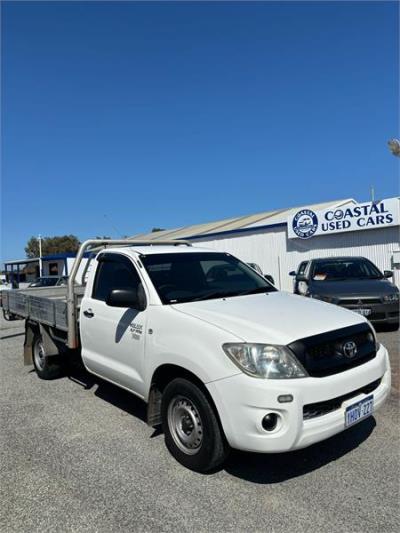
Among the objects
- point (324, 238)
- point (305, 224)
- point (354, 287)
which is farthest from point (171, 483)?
point (305, 224)

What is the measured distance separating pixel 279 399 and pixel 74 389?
3.93m

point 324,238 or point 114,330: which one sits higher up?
point 324,238

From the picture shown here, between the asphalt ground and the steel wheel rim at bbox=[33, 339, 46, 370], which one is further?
the steel wheel rim at bbox=[33, 339, 46, 370]

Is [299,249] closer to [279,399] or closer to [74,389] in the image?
[74,389]

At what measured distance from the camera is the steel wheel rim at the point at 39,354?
258 inches

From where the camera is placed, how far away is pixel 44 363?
21.1 ft

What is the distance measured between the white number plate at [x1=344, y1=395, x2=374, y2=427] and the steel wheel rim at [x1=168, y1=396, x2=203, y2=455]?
3.68 ft

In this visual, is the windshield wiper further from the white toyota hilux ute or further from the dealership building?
the dealership building

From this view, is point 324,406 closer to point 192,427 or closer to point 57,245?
point 192,427

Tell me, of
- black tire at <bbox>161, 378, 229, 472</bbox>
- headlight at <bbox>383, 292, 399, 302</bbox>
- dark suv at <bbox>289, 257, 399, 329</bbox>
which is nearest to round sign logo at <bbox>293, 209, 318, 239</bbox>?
dark suv at <bbox>289, 257, 399, 329</bbox>

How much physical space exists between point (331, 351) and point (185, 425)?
1360mm

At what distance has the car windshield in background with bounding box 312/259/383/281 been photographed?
10008 mm

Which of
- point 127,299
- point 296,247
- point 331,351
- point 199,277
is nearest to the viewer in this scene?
point 331,351

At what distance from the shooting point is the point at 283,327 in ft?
10.8
